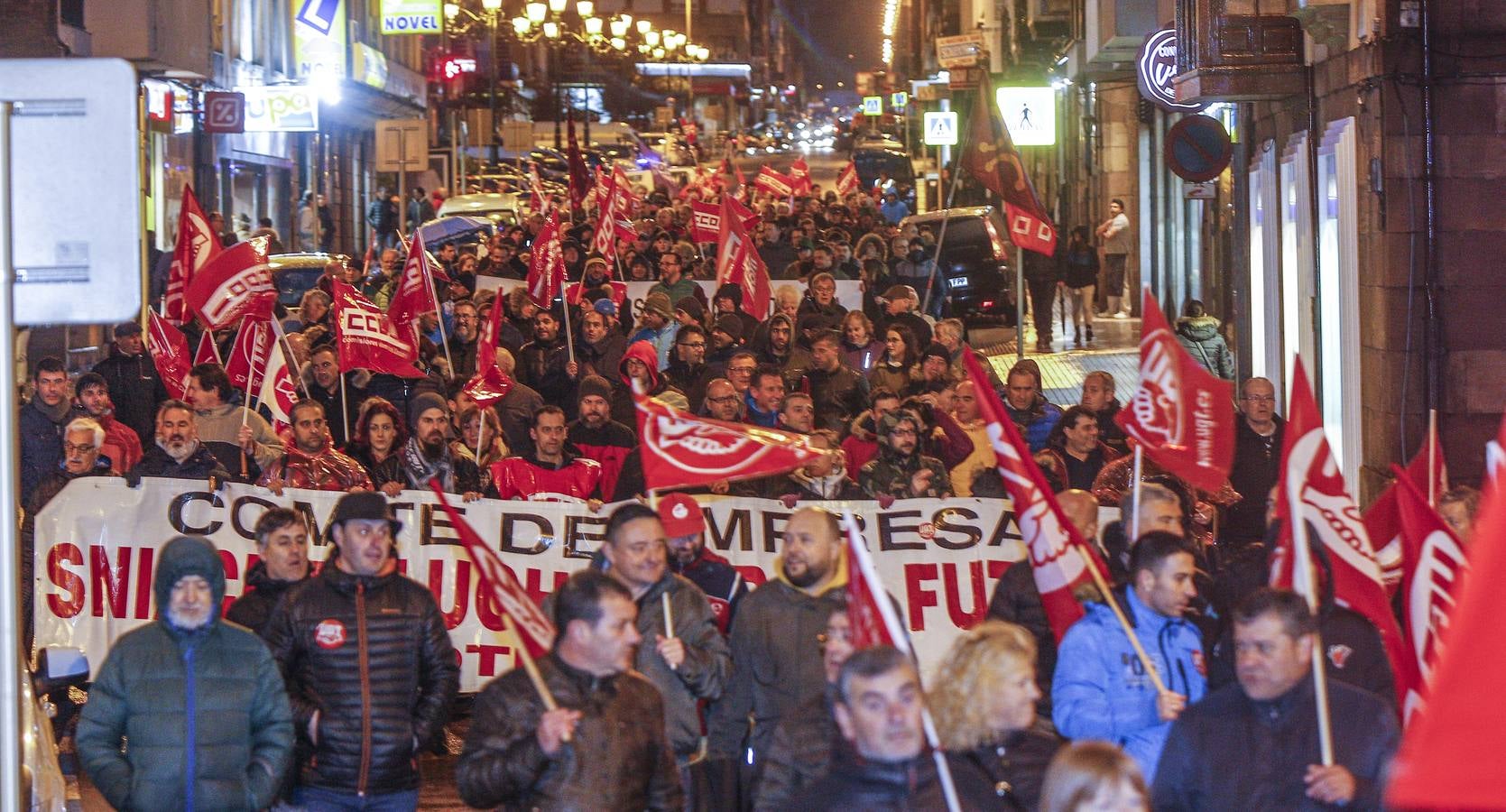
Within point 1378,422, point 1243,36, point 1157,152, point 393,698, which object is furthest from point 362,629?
point 1157,152

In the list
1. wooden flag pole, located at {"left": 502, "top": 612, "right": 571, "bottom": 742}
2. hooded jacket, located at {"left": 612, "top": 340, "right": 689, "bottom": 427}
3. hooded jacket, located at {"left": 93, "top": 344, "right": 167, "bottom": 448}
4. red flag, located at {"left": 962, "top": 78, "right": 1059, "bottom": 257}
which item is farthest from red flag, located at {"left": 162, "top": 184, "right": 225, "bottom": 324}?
wooden flag pole, located at {"left": 502, "top": 612, "right": 571, "bottom": 742}

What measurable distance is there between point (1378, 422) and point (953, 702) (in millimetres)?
9318

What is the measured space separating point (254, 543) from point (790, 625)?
401cm

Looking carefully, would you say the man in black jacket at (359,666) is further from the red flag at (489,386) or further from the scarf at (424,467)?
the red flag at (489,386)

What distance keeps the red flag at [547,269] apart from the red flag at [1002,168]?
3.81 metres

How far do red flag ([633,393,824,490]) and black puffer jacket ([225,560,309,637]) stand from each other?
1.31 meters

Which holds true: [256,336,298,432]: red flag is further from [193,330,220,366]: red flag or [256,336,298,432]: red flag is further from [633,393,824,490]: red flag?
[633,393,824,490]: red flag

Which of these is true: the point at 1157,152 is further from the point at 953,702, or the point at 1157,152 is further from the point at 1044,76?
the point at 953,702

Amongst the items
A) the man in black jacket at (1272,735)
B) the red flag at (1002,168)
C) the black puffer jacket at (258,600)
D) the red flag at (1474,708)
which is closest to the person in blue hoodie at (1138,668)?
the man in black jacket at (1272,735)

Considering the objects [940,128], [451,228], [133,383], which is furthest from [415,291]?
[940,128]

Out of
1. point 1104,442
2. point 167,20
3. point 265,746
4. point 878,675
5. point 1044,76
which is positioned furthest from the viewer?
point 1044,76

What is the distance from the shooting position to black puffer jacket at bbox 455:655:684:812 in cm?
578

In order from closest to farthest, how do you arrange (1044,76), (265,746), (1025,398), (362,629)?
(265,746) → (362,629) → (1025,398) → (1044,76)

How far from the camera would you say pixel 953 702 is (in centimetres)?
530
